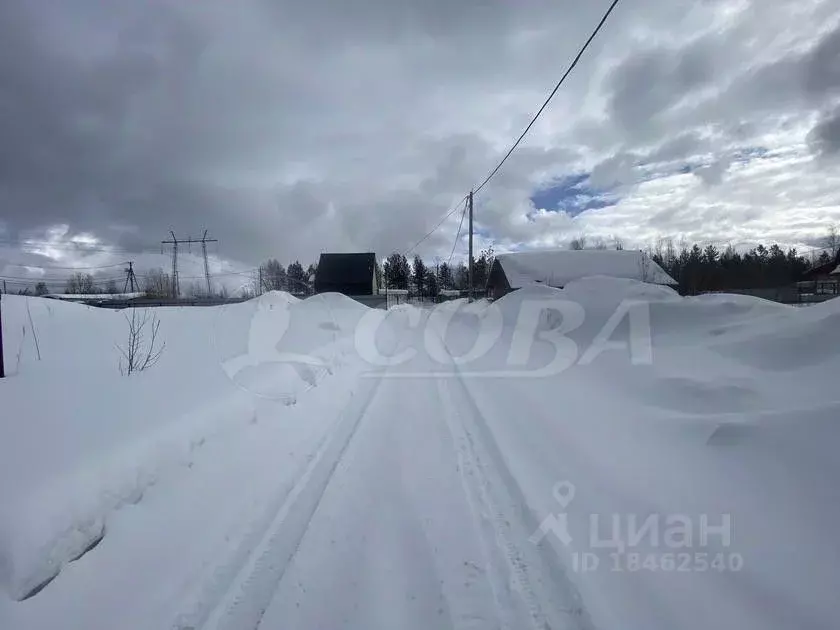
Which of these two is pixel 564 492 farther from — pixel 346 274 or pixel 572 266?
pixel 346 274

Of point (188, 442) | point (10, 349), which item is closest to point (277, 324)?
point (10, 349)

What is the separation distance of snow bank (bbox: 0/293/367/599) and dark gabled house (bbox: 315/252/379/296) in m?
47.4

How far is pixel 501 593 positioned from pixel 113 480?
3387 millimetres

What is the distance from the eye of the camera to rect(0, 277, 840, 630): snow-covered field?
8.89 feet

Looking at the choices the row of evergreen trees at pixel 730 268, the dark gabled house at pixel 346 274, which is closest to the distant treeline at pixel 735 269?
the row of evergreen trees at pixel 730 268

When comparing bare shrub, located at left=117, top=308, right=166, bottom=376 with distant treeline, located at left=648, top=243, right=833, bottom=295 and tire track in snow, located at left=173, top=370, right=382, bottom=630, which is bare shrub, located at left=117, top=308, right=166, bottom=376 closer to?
tire track in snow, located at left=173, top=370, right=382, bottom=630

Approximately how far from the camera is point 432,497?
4.15 metres

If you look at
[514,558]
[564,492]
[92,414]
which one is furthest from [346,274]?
[514,558]

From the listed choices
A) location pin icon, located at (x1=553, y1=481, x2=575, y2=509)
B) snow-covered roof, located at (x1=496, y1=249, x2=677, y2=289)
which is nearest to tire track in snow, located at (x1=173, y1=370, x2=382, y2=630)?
location pin icon, located at (x1=553, y1=481, x2=575, y2=509)

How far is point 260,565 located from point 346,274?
5825 cm

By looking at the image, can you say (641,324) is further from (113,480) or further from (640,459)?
(113,480)

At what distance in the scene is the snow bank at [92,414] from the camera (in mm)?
3023

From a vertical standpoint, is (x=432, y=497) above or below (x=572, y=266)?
below

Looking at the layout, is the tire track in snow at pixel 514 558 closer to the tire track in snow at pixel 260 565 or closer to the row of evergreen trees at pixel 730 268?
the tire track in snow at pixel 260 565
